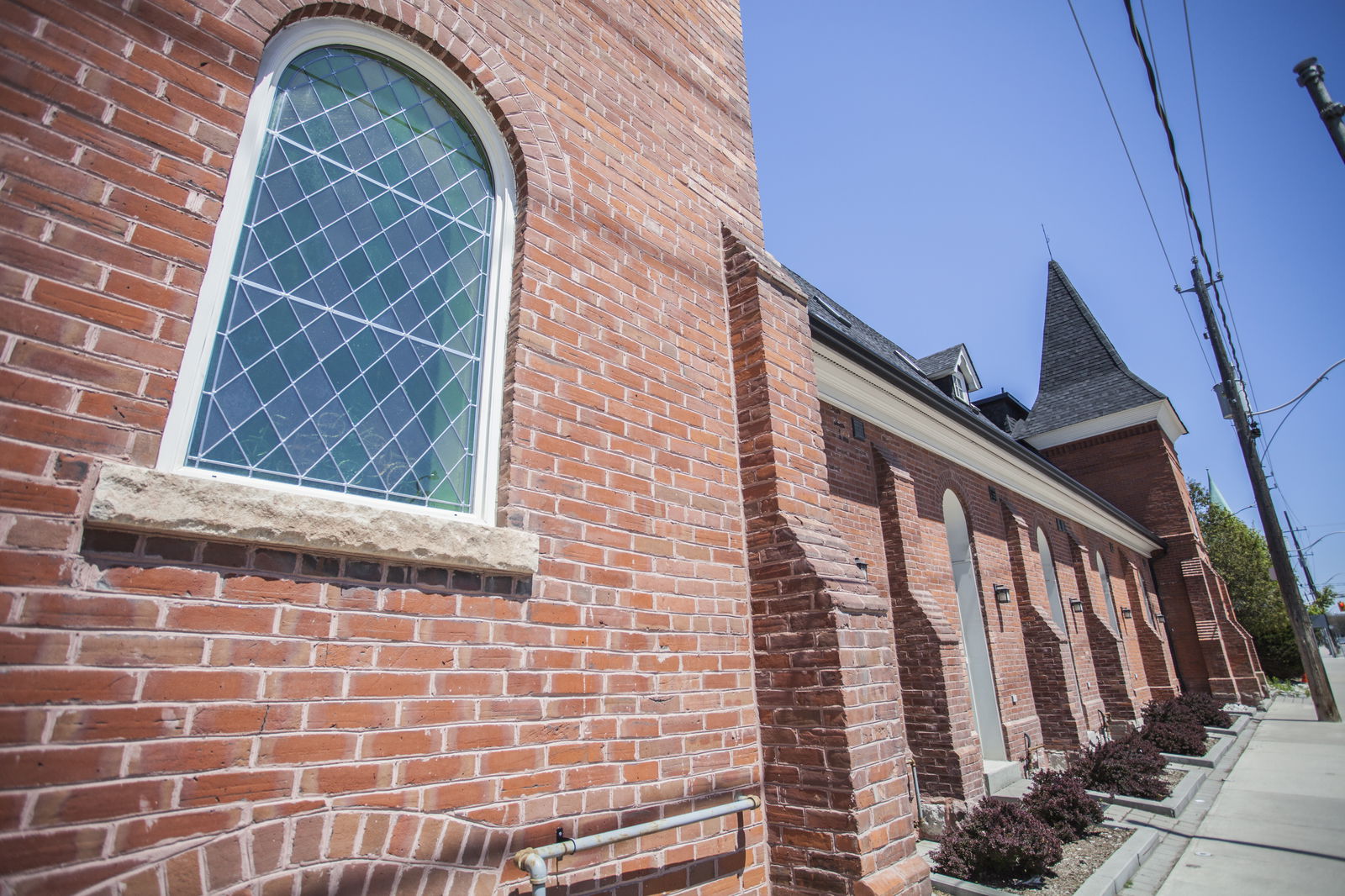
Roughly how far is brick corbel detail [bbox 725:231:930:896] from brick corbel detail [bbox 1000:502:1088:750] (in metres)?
8.63

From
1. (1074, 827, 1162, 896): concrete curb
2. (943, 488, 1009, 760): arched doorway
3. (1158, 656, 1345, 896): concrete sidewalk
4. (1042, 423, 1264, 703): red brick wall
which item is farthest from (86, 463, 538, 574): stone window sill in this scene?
(1042, 423, 1264, 703): red brick wall

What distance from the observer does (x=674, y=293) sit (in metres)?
3.84

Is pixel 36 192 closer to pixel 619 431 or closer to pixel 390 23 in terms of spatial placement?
pixel 390 23

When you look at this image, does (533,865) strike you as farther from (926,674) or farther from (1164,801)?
(1164,801)

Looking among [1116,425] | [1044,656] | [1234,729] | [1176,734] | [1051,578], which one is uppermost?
[1116,425]

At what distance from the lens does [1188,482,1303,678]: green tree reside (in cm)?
2712

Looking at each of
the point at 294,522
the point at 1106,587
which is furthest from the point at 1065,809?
the point at 1106,587

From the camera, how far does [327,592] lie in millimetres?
2135

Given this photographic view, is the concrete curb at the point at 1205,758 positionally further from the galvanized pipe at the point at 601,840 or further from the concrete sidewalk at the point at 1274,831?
the galvanized pipe at the point at 601,840

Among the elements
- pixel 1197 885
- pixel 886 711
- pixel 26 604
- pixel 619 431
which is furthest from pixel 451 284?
pixel 1197 885

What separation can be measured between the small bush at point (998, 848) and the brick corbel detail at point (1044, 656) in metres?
5.08

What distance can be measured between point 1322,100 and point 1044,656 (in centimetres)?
814

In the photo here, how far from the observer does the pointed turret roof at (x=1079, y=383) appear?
A: 2202 centimetres

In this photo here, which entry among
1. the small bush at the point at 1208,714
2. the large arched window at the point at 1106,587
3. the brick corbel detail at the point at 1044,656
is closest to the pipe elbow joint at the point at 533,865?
the brick corbel detail at the point at 1044,656
